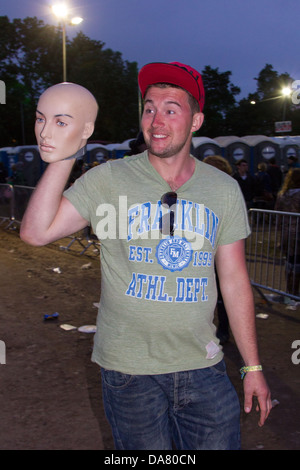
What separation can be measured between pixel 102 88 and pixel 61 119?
6064 cm

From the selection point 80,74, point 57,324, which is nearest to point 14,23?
point 80,74

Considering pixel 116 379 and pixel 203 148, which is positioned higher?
pixel 203 148

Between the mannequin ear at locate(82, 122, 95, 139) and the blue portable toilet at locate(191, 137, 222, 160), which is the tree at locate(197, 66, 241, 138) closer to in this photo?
the blue portable toilet at locate(191, 137, 222, 160)

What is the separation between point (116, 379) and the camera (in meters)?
2.07

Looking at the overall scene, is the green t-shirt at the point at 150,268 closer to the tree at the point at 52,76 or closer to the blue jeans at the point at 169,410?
the blue jeans at the point at 169,410

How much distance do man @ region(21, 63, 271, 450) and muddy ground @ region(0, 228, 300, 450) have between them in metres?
1.95

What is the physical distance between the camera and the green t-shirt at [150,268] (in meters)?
2.06

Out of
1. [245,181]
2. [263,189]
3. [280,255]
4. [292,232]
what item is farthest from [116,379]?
[263,189]

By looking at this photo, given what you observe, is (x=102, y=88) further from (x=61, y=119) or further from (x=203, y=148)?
(x=61, y=119)

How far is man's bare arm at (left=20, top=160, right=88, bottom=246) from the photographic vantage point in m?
1.93

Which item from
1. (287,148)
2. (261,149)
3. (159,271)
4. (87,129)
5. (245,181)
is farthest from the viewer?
(287,148)

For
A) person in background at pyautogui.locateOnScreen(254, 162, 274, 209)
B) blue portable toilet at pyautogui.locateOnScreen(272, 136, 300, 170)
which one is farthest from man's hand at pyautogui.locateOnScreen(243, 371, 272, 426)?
blue portable toilet at pyautogui.locateOnScreen(272, 136, 300, 170)
